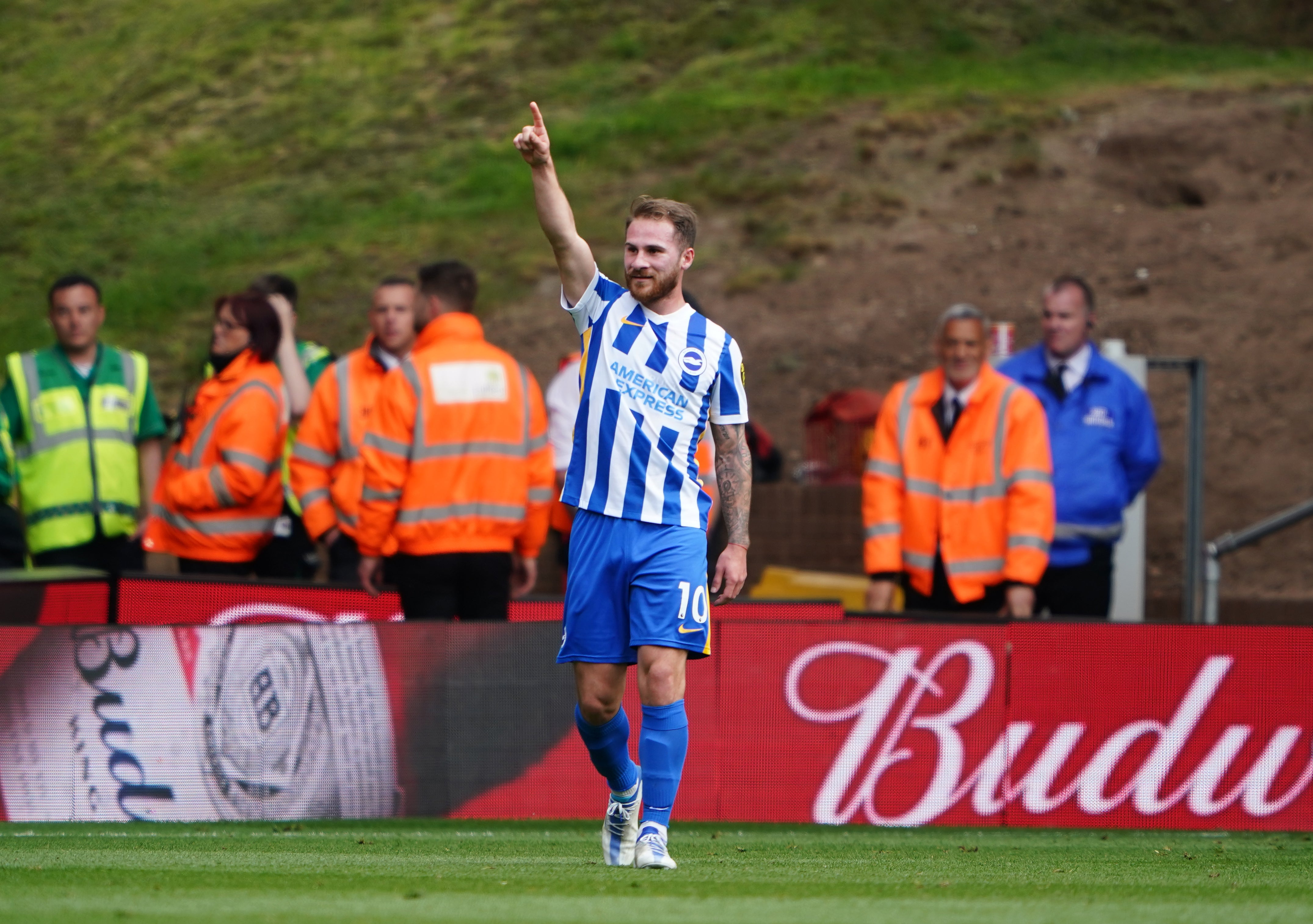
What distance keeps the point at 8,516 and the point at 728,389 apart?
226 inches

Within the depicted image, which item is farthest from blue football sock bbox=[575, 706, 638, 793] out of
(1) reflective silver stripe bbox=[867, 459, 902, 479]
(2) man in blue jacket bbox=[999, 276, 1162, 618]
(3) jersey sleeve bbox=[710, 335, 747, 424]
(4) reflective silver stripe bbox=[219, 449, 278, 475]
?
(2) man in blue jacket bbox=[999, 276, 1162, 618]

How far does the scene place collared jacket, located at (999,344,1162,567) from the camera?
9.72m

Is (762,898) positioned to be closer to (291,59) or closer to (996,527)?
(996,527)

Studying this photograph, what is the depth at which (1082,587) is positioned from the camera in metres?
9.69

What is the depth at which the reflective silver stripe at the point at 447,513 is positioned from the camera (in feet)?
28.1

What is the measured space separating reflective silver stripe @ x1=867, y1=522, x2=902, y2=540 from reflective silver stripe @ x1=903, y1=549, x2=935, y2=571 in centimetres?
17

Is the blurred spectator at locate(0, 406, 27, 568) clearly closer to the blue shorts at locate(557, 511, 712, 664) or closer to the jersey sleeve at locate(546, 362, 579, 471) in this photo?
the jersey sleeve at locate(546, 362, 579, 471)

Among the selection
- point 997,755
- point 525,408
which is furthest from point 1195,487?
point 525,408

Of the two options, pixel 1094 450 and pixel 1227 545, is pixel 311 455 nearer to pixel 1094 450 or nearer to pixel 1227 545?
pixel 1094 450

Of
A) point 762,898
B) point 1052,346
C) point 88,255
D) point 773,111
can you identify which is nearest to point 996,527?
point 1052,346

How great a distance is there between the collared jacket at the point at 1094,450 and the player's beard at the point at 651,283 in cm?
433

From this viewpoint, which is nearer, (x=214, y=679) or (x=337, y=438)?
(x=214, y=679)

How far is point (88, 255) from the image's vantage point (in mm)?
29125

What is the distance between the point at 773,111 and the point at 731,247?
4.92m
